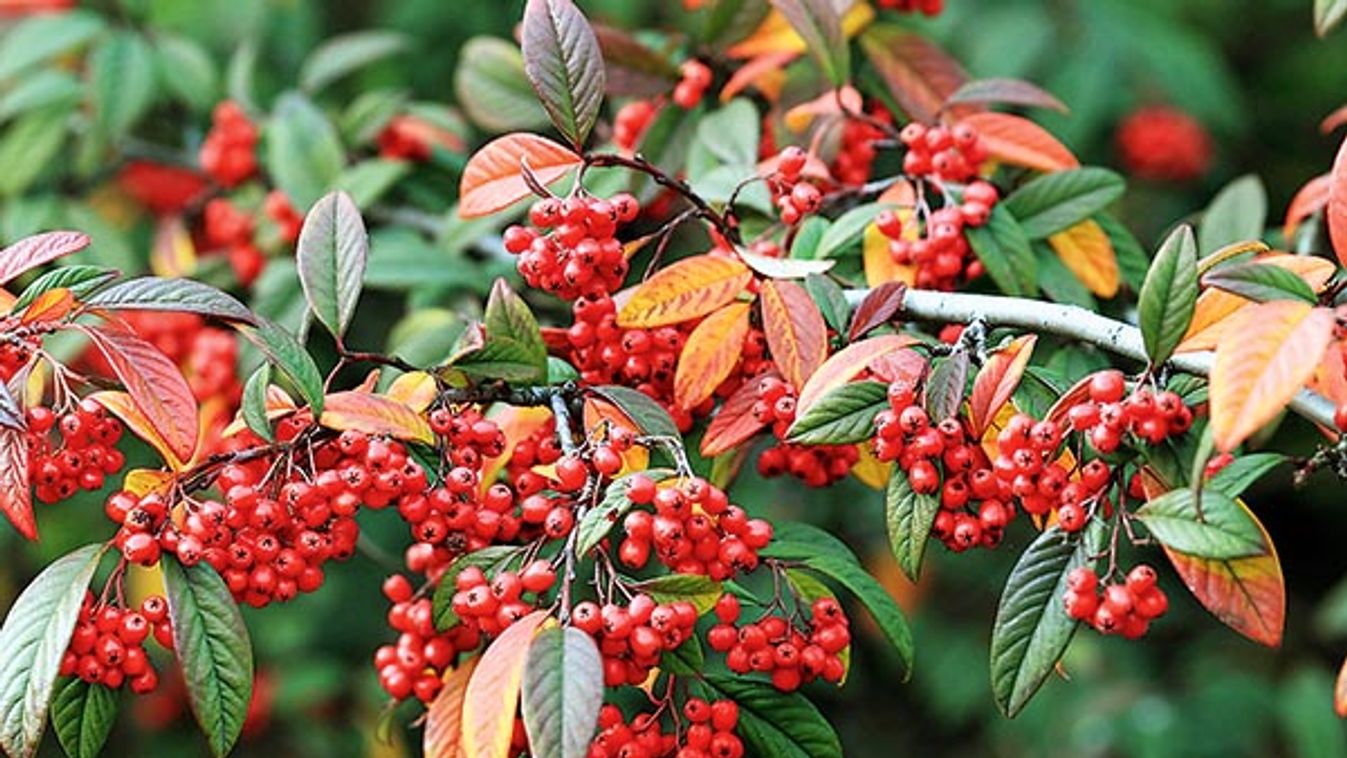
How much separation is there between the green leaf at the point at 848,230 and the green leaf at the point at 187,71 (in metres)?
1.25

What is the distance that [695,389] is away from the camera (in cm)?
145

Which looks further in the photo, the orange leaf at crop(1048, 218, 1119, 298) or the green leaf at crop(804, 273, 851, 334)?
the orange leaf at crop(1048, 218, 1119, 298)

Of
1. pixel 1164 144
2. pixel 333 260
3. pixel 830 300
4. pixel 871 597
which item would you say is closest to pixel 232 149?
pixel 333 260

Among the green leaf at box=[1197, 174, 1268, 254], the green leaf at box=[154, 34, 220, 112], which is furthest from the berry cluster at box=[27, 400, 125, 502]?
the green leaf at box=[1197, 174, 1268, 254]

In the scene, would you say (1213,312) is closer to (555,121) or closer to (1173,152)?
(555,121)

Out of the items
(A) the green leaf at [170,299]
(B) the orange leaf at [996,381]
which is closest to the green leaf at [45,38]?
(A) the green leaf at [170,299]

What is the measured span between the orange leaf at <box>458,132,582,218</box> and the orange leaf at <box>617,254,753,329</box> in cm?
13

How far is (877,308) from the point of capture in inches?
56.5

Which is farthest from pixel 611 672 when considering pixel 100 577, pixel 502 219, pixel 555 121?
pixel 100 577

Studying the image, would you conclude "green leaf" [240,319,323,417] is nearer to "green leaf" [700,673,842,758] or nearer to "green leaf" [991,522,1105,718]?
"green leaf" [700,673,842,758]

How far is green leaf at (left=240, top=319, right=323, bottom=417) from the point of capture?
4.27 feet

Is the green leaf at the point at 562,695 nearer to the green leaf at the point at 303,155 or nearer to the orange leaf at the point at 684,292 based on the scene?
the orange leaf at the point at 684,292

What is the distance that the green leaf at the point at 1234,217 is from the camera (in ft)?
6.66

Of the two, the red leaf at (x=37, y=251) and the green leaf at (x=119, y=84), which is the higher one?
the red leaf at (x=37, y=251)
